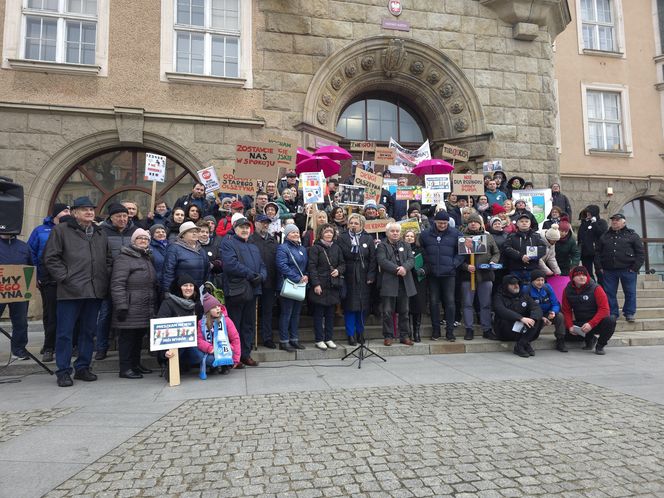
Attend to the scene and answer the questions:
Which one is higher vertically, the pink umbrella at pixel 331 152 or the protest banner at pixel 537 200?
the pink umbrella at pixel 331 152

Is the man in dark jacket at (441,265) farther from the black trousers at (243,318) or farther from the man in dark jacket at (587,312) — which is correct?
A: the black trousers at (243,318)

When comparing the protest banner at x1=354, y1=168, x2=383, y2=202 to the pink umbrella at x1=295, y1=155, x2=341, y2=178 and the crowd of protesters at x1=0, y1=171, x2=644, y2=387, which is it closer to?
the crowd of protesters at x1=0, y1=171, x2=644, y2=387

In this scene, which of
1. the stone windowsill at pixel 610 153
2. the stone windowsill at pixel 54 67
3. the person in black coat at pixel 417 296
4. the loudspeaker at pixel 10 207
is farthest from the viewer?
the stone windowsill at pixel 610 153

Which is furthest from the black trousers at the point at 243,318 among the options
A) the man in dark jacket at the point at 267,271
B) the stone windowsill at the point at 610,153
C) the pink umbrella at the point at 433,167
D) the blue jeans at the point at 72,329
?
the stone windowsill at the point at 610,153

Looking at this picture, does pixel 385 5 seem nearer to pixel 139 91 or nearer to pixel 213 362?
pixel 139 91

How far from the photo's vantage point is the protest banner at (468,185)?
371 inches

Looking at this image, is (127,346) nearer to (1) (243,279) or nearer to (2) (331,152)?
(1) (243,279)

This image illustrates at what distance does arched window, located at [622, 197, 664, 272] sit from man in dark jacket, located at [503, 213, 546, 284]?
1253 cm

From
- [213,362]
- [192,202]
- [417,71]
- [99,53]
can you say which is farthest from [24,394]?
[417,71]

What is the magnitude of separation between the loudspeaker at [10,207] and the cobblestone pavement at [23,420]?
2.70 m

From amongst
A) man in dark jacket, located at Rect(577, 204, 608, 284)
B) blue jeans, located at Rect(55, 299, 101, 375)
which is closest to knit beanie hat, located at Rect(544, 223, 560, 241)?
man in dark jacket, located at Rect(577, 204, 608, 284)

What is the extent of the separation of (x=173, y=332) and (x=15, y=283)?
82.0 inches

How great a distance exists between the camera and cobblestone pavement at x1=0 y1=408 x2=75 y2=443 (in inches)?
140

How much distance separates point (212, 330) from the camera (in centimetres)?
551
